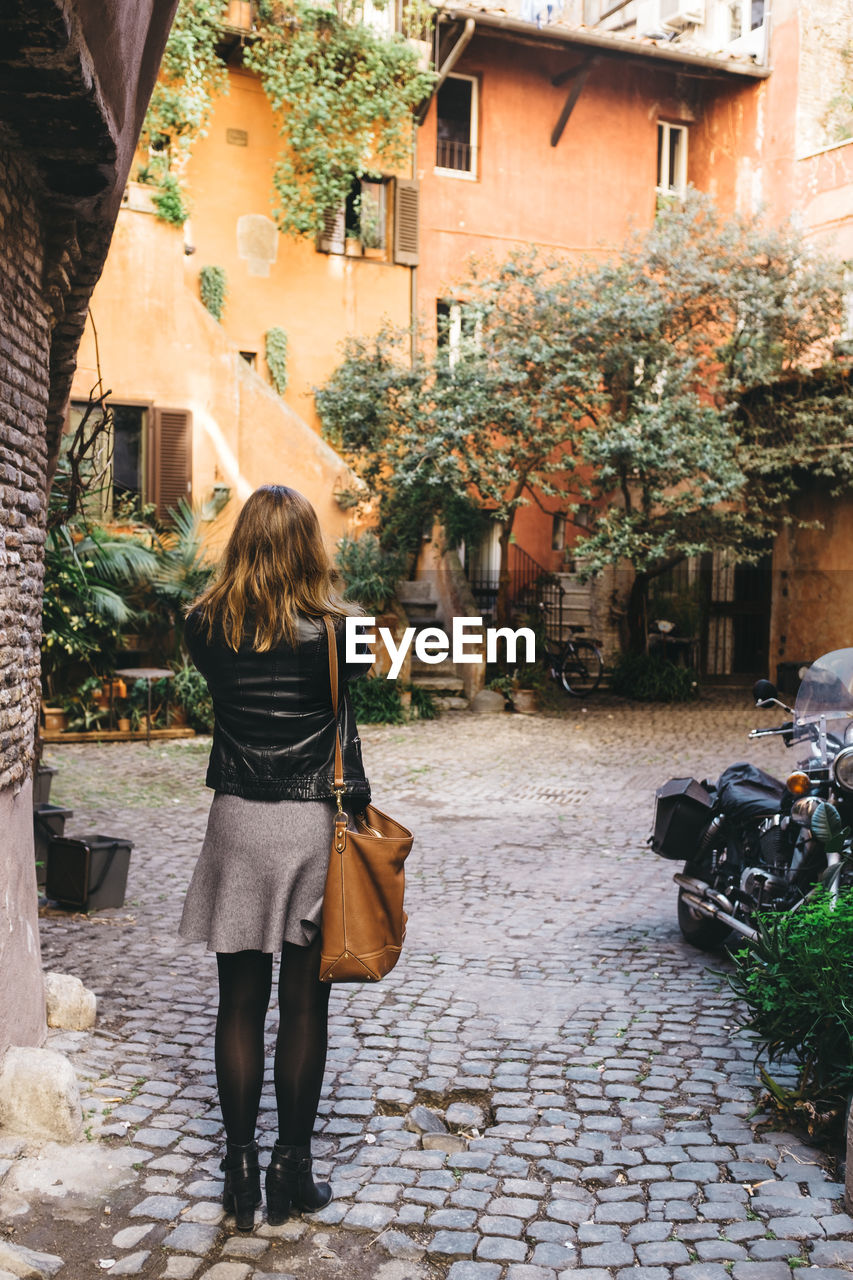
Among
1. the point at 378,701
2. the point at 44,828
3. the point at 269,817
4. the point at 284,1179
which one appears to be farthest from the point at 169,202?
the point at 284,1179

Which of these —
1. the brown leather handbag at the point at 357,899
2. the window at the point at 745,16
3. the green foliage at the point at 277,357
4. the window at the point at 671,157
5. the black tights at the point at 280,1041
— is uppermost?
the window at the point at 745,16

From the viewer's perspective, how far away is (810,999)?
155 inches

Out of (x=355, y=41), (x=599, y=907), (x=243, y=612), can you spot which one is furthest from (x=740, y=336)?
(x=243, y=612)

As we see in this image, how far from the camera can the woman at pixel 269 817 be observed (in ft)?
10.7

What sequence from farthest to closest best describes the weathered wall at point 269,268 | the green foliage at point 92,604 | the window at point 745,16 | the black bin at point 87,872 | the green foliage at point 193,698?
1. the window at point 745,16
2. the weathered wall at point 269,268
3. the green foliage at point 193,698
4. the green foliage at point 92,604
5. the black bin at point 87,872

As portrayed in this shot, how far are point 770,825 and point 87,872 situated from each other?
3.66 metres

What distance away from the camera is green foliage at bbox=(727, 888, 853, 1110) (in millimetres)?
3867

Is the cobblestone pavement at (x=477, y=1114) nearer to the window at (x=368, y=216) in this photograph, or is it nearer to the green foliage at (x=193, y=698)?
the green foliage at (x=193, y=698)

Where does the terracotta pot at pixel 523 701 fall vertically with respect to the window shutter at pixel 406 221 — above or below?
below

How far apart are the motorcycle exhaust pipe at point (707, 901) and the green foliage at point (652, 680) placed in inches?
469

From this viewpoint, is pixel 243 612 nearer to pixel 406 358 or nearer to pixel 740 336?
pixel 740 336

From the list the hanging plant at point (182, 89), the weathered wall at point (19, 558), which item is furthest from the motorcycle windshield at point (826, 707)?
the hanging plant at point (182, 89)

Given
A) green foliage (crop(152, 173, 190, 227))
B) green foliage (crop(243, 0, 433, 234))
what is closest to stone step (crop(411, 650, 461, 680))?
green foliage (crop(152, 173, 190, 227))

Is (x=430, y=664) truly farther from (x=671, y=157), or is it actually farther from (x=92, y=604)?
(x=671, y=157)
